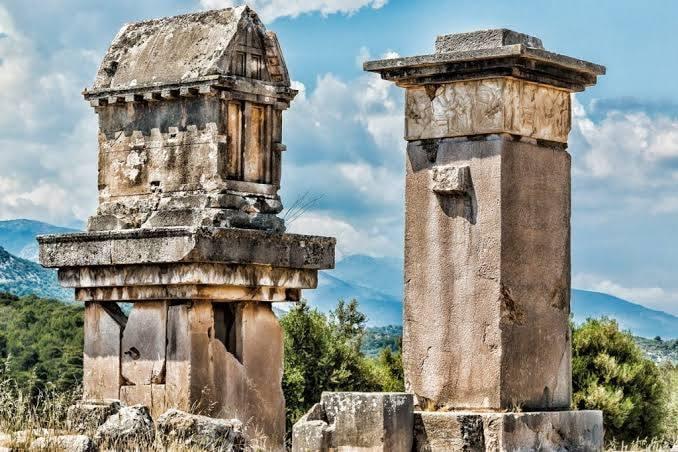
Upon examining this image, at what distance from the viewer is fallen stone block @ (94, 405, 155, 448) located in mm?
12438

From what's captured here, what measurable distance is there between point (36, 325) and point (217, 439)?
1181 inches

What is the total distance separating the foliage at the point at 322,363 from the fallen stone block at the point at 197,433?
18.2 m

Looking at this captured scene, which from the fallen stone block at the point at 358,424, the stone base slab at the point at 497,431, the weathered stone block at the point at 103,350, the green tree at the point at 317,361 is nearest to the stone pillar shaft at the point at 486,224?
the stone base slab at the point at 497,431

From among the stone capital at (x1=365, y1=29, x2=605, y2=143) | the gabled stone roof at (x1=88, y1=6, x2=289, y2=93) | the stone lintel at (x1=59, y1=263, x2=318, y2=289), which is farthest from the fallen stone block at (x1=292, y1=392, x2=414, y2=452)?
the gabled stone roof at (x1=88, y1=6, x2=289, y2=93)

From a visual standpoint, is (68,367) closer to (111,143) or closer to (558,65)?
(111,143)

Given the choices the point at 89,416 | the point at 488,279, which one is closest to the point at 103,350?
the point at 89,416

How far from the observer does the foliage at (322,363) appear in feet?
106

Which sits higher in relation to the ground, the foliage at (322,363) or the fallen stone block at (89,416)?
the foliage at (322,363)

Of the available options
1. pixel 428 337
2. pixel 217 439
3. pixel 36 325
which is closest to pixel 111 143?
pixel 217 439

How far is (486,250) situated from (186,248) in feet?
22.7

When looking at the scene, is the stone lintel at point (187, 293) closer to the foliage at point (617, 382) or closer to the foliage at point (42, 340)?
the foliage at point (42, 340)

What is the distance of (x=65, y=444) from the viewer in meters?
12.1

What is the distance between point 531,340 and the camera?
36.4 feet

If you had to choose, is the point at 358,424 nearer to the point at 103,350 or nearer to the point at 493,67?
the point at 493,67
